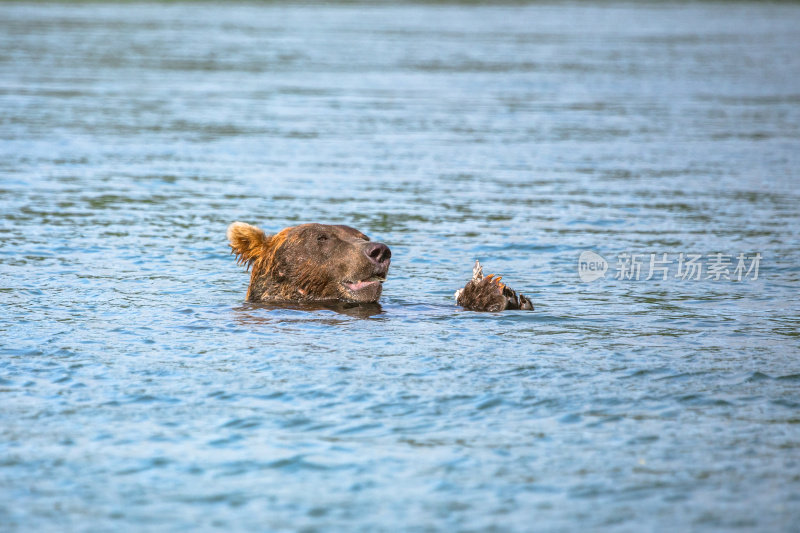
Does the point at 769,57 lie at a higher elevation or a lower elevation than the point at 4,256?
higher

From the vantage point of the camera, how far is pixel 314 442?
→ 7.64 meters

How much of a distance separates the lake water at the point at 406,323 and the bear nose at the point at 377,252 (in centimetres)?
52

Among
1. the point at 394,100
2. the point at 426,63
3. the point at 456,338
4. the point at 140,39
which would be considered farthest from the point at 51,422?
A: the point at 140,39

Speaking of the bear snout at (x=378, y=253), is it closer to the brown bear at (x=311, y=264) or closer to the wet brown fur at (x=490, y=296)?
the brown bear at (x=311, y=264)

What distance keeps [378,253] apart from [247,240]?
149 cm

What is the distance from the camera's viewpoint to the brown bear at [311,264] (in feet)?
39.9

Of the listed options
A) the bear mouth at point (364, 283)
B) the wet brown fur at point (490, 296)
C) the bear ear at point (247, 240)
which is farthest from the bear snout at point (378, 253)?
the bear ear at point (247, 240)

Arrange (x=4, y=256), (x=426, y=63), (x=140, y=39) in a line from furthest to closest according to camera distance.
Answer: (x=140, y=39) < (x=426, y=63) < (x=4, y=256)

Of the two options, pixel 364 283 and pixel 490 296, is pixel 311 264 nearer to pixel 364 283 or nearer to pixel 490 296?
pixel 364 283

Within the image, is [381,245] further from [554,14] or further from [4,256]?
[554,14]

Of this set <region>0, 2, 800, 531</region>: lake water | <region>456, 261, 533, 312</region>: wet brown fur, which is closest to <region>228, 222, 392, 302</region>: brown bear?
<region>0, 2, 800, 531</region>: lake water

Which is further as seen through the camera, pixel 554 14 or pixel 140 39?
pixel 554 14

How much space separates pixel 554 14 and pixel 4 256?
277ft

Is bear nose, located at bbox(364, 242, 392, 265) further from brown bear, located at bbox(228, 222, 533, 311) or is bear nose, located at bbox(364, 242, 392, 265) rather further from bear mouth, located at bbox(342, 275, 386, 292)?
bear mouth, located at bbox(342, 275, 386, 292)
